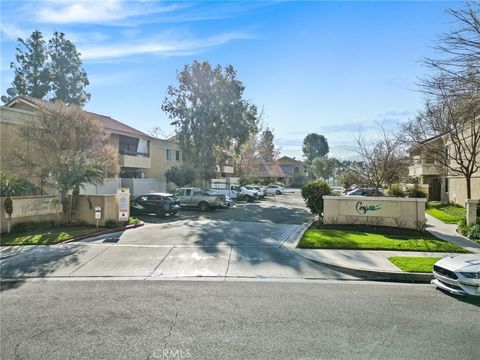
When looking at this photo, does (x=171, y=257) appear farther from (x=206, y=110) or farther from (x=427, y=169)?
(x=427, y=169)

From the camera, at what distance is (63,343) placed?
5.35 metres

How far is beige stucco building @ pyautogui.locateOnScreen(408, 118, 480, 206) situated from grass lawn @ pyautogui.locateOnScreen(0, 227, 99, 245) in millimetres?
23641

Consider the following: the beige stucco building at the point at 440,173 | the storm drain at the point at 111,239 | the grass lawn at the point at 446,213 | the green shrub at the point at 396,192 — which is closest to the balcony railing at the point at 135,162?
the storm drain at the point at 111,239

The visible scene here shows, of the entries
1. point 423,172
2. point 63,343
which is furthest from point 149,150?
point 63,343

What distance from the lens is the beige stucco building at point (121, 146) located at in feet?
60.9

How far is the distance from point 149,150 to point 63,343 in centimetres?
3390

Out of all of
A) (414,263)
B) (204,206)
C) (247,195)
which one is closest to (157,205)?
(204,206)

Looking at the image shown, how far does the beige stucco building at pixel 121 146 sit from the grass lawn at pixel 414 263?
15.5 metres

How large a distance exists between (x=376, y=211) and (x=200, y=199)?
46.3 feet

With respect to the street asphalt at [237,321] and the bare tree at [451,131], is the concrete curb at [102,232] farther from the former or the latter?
the bare tree at [451,131]

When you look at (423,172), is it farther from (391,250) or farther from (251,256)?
(251,256)

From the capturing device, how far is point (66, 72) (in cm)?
4931

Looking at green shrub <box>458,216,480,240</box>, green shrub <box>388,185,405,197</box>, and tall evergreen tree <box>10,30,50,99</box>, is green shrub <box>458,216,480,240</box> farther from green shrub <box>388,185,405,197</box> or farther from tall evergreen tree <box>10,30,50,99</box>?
tall evergreen tree <box>10,30,50,99</box>

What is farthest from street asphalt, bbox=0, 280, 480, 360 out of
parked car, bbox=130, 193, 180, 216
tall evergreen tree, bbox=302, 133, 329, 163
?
tall evergreen tree, bbox=302, 133, 329, 163
